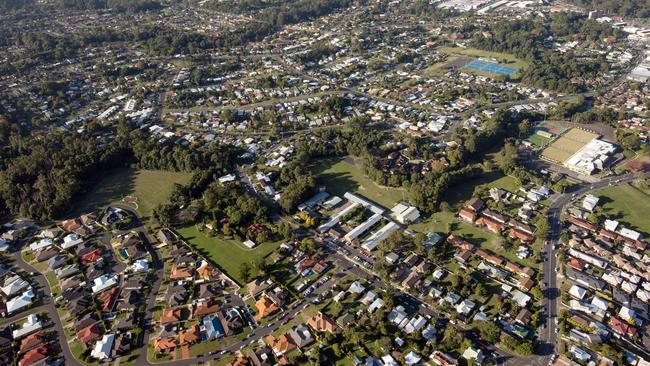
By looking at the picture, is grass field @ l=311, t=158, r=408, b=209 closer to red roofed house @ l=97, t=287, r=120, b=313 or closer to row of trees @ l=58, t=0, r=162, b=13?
red roofed house @ l=97, t=287, r=120, b=313

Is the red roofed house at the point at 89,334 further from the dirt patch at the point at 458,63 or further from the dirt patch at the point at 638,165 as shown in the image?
the dirt patch at the point at 458,63

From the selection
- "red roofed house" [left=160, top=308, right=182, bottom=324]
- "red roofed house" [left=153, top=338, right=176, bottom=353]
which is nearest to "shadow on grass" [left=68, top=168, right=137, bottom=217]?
"red roofed house" [left=160, top=308, right=182, bottom=324]

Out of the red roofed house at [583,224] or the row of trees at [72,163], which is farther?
the row of trees at [72,163]

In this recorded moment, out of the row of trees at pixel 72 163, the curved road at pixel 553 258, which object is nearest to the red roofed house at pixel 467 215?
the curved road at pixel 553 258

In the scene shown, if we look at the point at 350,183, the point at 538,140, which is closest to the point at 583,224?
the point at 538,140

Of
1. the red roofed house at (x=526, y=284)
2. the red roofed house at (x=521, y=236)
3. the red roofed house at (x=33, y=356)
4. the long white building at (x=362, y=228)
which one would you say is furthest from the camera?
the long white building at (x=362, y=228)

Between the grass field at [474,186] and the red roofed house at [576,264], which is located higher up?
the red roofed house at [576,264]

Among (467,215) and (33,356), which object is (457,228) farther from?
(33,356)

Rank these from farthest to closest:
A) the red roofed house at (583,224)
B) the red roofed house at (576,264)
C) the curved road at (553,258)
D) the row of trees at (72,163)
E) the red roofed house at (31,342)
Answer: the row of trees at (72,163)
the red roofed house at (583,224)
the red roofed house at (576,264)
the red roofed house at (31,342)
the curved road at (553,258)
